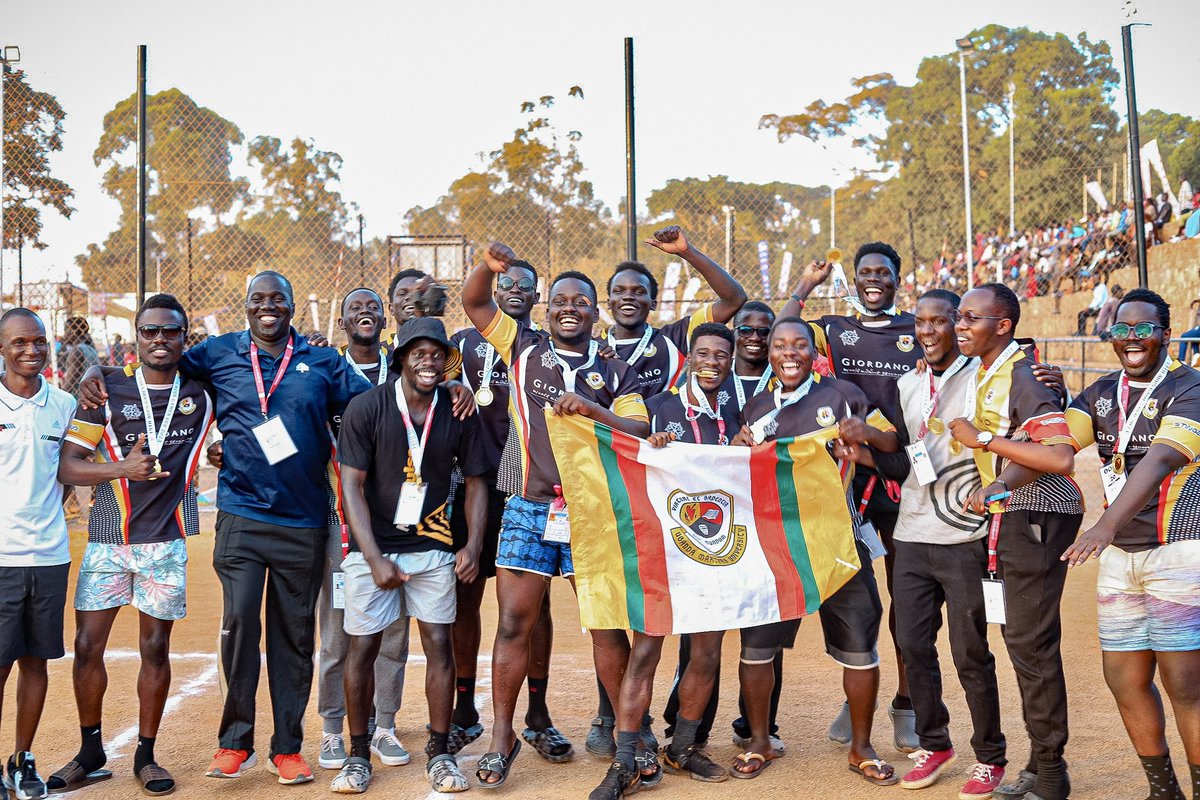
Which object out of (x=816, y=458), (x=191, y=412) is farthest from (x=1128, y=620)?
(x=191, y=412)

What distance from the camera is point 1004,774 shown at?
5484 mm

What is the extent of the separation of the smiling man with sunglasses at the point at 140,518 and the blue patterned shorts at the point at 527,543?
1.71m

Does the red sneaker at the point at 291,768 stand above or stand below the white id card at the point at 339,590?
below

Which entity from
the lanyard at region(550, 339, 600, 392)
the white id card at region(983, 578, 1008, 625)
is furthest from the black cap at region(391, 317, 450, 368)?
the white id card at region(983, 578, 1008, 625)

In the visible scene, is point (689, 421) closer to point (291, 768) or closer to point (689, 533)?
point (689, 533)

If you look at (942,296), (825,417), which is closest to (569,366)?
(825,417)

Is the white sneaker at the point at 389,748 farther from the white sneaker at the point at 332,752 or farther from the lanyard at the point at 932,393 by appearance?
the lanyard at the point at 932,393

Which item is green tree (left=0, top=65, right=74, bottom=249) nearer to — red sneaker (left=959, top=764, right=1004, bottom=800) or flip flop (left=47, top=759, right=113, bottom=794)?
flip flop (left=47, top=759, right=113, bottom=794)

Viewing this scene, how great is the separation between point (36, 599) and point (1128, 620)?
17.2 feet

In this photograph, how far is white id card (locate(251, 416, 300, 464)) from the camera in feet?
18.6

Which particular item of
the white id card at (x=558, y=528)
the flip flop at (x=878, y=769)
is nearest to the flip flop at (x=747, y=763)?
the flip flop at (x=878, y=769)

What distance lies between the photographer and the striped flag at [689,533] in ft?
18.5

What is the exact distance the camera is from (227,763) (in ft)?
18.1

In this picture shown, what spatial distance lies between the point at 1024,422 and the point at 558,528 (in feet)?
7.81
